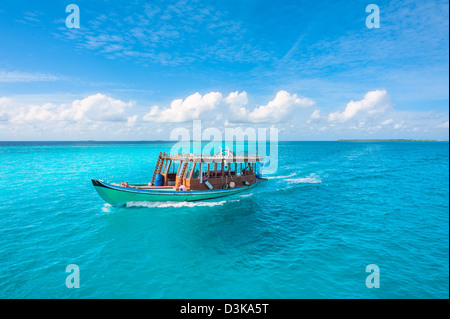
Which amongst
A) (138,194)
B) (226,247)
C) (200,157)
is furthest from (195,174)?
(226,247)

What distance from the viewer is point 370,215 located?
21375 mm

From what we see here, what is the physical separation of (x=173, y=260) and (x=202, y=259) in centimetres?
181

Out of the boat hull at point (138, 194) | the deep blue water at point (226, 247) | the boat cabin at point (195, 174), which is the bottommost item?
the deep blue water at point (226, 247)

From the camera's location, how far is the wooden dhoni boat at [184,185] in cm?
2170

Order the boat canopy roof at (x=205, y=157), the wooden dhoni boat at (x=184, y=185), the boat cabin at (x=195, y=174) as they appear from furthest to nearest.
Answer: the boat canopy roof at (x=205, y=157) < the boat cabin at (x=195, y=174) < the wooden dhoni boat at (x=184, y=185)

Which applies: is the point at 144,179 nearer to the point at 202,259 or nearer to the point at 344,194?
the point at 202,259

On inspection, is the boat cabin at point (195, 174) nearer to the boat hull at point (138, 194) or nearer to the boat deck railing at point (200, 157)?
the boat deck railing at point (200, 157)

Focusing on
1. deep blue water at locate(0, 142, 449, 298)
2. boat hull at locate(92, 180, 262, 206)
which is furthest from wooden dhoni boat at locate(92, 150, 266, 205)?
deep blue water at locate(0, 142, 449, 298)

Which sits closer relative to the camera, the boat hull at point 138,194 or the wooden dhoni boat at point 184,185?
the boat hull at point 138,194

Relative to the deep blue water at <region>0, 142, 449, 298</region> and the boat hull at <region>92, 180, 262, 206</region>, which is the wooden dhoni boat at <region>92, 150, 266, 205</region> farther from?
the deep blue water at <region>0, 142, 449, 298</region>

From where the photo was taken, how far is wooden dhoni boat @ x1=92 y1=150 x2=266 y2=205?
2170cm

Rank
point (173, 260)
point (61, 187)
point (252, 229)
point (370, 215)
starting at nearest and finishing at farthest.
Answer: point (173, 260) → point (252, 229) → point (370, 215) → point (61, 187)

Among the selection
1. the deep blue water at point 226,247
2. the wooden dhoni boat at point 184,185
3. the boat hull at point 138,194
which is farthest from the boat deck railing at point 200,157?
the deep blue water at point 226,247
